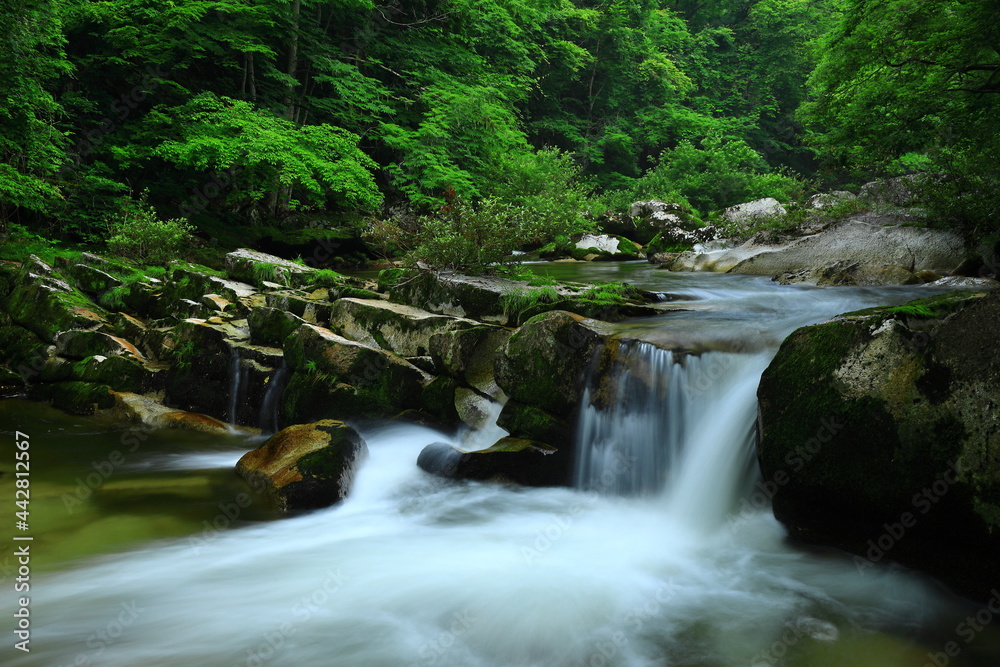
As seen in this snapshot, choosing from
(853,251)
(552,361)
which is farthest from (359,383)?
(853,251)

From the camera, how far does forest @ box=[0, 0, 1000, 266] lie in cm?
808

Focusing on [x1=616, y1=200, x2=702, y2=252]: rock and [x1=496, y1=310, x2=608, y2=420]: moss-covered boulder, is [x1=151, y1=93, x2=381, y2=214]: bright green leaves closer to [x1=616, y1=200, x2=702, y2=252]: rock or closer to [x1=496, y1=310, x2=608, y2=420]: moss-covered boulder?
[x1=496, y1=310, x2=608, y2=420]: moss-covered boulder

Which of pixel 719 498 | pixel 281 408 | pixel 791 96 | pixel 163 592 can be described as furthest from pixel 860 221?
pixel 791 96

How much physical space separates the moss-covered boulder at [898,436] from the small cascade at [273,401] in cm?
601

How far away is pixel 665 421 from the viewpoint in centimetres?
573

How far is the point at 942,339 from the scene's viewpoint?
383cm

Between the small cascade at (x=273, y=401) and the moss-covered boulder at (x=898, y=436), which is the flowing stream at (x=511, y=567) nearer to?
the moss-covered boulder at (x=898, y=436)

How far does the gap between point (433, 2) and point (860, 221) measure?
632 inches

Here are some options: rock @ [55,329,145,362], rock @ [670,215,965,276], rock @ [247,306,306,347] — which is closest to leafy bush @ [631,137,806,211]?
rock @ [670,215,965,276]

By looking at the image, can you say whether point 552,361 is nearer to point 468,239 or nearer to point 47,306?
point 468,239

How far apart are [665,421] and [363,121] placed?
15968 mm

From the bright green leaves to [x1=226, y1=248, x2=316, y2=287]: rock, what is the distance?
271 cm

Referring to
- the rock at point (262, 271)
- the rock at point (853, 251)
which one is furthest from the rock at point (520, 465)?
the rock at point (853, 251)

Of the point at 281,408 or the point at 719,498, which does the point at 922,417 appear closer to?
the point at 719,498
